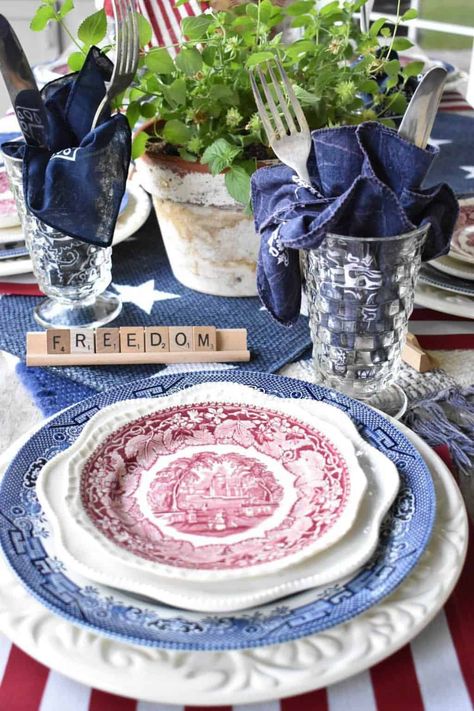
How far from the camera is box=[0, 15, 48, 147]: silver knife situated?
31.5 inches

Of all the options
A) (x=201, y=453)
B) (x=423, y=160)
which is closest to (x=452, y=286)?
(x=423, y=160)

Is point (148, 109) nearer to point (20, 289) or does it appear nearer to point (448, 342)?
point (20, 289)

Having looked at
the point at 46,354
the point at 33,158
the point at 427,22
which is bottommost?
the point at 427,22

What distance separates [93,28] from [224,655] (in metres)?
0.68

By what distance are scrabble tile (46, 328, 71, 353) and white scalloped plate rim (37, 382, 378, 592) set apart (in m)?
0.19

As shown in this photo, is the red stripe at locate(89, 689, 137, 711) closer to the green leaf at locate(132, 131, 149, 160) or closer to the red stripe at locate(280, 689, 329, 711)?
the red stripe at locate(280, 689, 329, 711)

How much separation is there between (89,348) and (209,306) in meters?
0.19

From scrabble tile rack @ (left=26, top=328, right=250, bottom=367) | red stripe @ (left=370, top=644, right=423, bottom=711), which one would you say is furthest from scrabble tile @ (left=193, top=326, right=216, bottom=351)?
red stripe @ (left=370, top=644, right=423, bottom=711)

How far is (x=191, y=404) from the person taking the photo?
70cm

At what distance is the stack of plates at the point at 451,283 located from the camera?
0.91 metres

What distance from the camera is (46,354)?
859 mm

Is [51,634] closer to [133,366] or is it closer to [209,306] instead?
[133,366]

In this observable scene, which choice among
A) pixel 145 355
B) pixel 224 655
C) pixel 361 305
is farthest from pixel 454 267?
pixel 224 655

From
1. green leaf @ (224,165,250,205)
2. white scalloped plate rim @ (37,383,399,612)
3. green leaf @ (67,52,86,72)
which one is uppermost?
green leaf @ (67,52,86,72)
